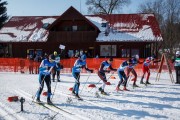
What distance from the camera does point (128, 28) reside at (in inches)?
1396

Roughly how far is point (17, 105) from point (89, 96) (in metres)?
3.30

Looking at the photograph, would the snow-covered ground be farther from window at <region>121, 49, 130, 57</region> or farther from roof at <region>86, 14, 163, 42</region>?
window at <region>121, 49, 130, 57</region>

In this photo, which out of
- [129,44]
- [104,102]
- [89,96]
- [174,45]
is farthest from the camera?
[174,45]

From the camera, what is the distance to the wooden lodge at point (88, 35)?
3419cm

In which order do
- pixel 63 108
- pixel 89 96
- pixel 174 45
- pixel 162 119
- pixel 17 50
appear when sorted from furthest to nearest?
1. pixel 174 45
2. pixel 17 50
3. pixel 89 96
4. pixel 63 108
5. pixel 162 119

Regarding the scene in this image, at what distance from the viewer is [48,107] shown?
1105cm

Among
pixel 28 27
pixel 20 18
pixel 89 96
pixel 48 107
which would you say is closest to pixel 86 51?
pixel 28 27

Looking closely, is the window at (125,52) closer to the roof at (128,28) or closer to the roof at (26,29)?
the roof at (128,28)

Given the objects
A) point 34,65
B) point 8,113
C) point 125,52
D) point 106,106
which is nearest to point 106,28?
point 125,52

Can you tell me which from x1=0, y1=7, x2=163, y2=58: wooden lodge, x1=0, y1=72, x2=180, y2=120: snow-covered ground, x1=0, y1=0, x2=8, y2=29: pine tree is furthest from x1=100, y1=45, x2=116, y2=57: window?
x1=0, y1=0, x2=8, y2=29: pine tree

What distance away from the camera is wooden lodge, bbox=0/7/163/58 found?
112 feet

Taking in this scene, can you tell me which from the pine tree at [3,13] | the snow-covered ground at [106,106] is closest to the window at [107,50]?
the snow-covered ground at [106,106]

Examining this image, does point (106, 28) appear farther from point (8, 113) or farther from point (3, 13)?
point (8, 113)

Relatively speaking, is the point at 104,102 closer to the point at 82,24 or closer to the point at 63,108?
the point at 63,108
